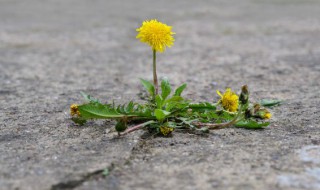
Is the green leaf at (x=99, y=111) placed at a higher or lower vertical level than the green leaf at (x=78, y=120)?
higher

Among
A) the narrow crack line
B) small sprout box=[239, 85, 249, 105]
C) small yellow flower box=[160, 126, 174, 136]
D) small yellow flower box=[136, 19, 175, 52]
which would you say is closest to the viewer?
the narrow crack line

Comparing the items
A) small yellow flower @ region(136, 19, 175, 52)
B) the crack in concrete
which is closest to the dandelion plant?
small yellow flower @ region(136, 19, 175, 52)

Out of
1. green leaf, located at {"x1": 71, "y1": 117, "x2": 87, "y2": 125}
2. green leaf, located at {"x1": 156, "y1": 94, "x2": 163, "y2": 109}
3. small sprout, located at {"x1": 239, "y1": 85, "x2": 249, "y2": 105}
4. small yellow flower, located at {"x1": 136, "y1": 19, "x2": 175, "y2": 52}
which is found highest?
small yellow flower, located at {"x1": 136, "y1": 19, "x2": 175, "y2": 52}

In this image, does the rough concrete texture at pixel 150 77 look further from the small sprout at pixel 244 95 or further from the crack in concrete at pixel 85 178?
the small sprout at pixel 244 95

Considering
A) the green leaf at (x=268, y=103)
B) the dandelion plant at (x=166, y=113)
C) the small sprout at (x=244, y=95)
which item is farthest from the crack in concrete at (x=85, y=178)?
the green leaf at (x=268, y=103)

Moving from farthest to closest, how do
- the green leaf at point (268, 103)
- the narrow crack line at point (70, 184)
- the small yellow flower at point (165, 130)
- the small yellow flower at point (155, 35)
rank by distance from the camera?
the green leaf at point (268, 103)
the small yellow flower at point (155, 35)
the small yellow flower at point (165, 130)
the narrow crack line at point (70, 184)

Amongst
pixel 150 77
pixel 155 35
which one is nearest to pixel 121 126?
pixel 155 35

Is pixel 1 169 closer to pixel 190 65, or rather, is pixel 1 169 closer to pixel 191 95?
pixel 191 95

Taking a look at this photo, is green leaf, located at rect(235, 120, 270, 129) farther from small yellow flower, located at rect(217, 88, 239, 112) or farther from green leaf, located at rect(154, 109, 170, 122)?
green leaf, located at rect(154, 109, 170, 122)
